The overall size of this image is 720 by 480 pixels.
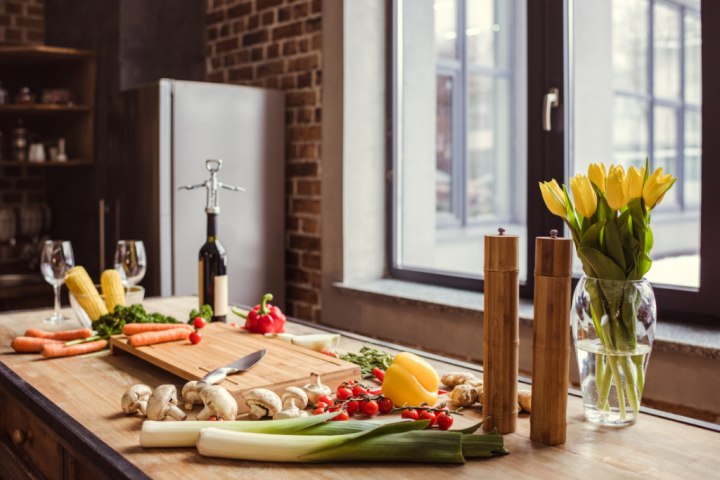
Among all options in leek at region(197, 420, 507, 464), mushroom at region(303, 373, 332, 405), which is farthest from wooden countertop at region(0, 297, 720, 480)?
mushroom at region(303, 373, 332, 405)

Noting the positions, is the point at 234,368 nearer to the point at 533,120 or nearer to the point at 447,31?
Answer: the point at 533,120

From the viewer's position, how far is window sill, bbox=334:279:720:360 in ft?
7.40

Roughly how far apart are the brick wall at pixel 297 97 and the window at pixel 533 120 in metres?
0.39

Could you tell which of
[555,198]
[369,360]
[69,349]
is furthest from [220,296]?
[555,198]

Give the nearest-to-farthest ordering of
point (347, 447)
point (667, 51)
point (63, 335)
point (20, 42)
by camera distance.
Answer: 1. point (347, 447)
2. point (63, 335)
3. point (20, 42)
4. point (667, 51)

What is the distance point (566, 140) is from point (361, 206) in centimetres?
105

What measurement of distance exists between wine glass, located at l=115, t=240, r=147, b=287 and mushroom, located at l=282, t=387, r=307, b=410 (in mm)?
1017

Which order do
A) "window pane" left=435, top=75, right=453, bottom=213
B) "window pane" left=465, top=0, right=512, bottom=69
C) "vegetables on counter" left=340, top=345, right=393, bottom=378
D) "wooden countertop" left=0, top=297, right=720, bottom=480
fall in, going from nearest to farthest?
"wooden countertop" left=0, top=297, right=720, bottom=480 < "vegetables on counter" left=340, top=345, right=393, bottom=378 < "window pane" left=435, top=75, right=453, bottom=213 < "window pane" left=465, top=0, right=512, bottom=69

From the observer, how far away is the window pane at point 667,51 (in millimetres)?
5277

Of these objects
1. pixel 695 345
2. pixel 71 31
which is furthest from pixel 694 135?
pixel 71 31

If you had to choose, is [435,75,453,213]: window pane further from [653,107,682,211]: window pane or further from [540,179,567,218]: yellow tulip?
[540,179,567,218]: yellow tulip

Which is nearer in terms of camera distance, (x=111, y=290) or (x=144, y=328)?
(x=144, y=328)

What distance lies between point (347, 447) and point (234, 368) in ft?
1.45

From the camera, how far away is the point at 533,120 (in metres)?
2.97
